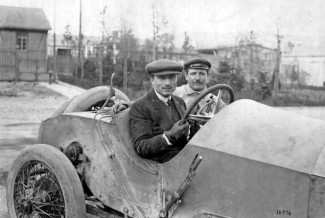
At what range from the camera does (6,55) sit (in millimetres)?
29703

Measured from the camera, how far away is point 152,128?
3.76 metres

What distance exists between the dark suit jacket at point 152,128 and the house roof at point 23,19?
98.9ft

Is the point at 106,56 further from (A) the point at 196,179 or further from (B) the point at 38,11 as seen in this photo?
(A) the point at 196,179

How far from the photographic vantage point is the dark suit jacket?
3.48m

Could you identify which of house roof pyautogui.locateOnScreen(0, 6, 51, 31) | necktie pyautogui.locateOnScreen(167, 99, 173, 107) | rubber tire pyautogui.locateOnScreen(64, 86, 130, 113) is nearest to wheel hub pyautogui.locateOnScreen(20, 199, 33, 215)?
rubber tire pyautogui.locateOnScreen(64, 86, 130, 113)

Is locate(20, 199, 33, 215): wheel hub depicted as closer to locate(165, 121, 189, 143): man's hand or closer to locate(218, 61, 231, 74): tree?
locate(165, 121, 189, 143): man's hand

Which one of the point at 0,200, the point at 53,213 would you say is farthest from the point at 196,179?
the point at 0,200

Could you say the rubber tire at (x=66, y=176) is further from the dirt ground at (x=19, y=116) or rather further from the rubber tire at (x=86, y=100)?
the dirt ground at (x=19, y=116)

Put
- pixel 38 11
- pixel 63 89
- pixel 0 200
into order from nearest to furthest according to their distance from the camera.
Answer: pixel 0 200
pixel 63 89
pixel 38 11

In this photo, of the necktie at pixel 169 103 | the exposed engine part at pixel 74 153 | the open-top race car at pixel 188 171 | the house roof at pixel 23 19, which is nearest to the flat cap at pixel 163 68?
the necktie at pixel 169 103

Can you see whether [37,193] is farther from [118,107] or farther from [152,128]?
[152,128]

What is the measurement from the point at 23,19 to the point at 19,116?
792 inches

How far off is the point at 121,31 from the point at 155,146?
21551 millimetres

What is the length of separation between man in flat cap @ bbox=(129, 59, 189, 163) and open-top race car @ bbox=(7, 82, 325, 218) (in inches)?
5.5
